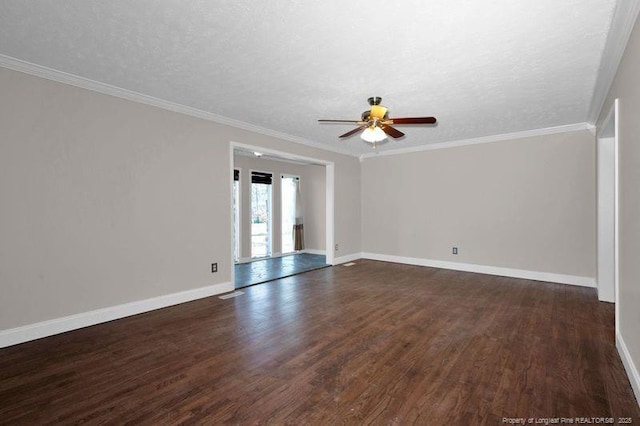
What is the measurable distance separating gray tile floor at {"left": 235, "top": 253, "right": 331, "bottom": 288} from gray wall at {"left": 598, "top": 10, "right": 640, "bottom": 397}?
4378 mm

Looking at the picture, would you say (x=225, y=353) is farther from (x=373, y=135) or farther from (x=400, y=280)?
(x=400, y=280)

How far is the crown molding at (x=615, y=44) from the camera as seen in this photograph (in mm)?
1967

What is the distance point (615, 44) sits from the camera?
2.38m

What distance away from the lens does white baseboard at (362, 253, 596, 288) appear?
4828mm

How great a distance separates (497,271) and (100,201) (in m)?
6.12

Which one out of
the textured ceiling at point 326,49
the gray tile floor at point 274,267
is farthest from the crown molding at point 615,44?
the gray tile floor at point 274,267

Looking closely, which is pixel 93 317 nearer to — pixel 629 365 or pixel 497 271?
pixel 629 365

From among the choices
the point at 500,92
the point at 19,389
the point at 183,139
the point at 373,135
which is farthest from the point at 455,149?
the point at 19,389

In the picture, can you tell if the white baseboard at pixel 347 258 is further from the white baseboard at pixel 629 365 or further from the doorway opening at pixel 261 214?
the white baseboard at pixel 629 365

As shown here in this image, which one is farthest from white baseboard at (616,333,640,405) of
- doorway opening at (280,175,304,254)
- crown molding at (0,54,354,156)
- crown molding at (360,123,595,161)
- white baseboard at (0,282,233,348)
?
doorway opening at (280,175,304,254)

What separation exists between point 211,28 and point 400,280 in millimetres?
4433

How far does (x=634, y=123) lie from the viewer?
2.10 m

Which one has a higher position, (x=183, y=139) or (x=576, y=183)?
(x=183, y=139)

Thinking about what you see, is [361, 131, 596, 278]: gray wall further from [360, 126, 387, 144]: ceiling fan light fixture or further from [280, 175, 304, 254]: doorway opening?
[360, 126, 387, 144]: ceiling fan light fixture
